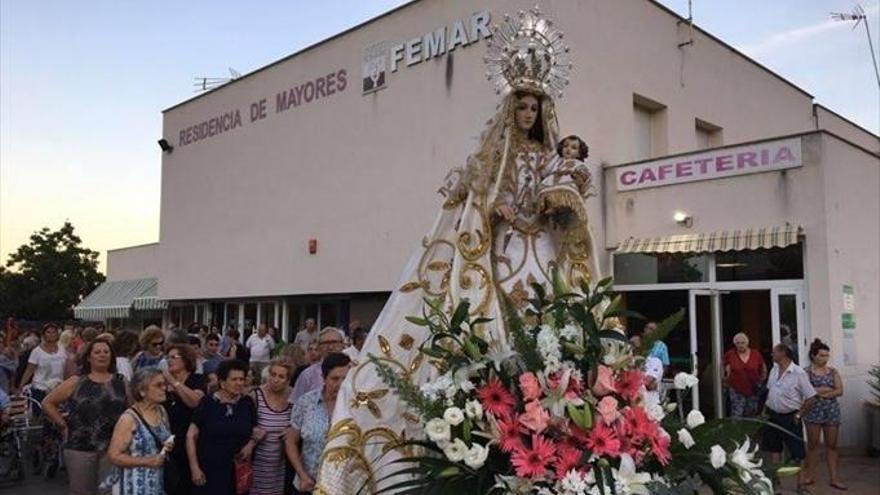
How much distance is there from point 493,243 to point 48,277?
43.1m

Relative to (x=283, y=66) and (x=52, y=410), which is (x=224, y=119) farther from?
(x=52, y=410)

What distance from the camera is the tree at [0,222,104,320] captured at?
39719 millimetres

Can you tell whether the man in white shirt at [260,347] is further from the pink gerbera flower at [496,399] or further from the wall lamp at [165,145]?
the pink gerbera flower at [496,399]

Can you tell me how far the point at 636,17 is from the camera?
14219mm

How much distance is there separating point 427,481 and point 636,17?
1333 cm

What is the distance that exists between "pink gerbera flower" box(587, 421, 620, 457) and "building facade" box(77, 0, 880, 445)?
30.2 ft

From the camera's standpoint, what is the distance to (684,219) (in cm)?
1170

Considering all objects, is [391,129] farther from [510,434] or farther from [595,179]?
[510,434]

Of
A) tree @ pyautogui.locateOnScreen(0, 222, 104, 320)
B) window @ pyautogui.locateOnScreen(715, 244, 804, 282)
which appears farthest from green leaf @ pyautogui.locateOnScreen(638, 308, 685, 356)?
tree @ pyautogui.locateOnScreen(0, 222, 104, 320)

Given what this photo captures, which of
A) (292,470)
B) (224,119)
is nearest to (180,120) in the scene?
(224,119)

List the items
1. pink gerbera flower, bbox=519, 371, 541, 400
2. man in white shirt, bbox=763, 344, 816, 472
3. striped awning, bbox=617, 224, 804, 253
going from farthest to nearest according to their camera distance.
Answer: striped awning, bbox=617, 224, 804, 253 < man in white shirt, bbox=763, 344, 816, 472 < pink gerbera flower, bbox=519, 371, 541, 400

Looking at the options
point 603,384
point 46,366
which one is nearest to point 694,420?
point 603,384

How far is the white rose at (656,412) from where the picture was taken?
2373 millimetres

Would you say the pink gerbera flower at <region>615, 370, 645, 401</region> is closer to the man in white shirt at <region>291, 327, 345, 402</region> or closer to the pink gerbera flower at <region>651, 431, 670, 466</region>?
the pink gerbera flower at <region>651, 431, 670, 466</region>
